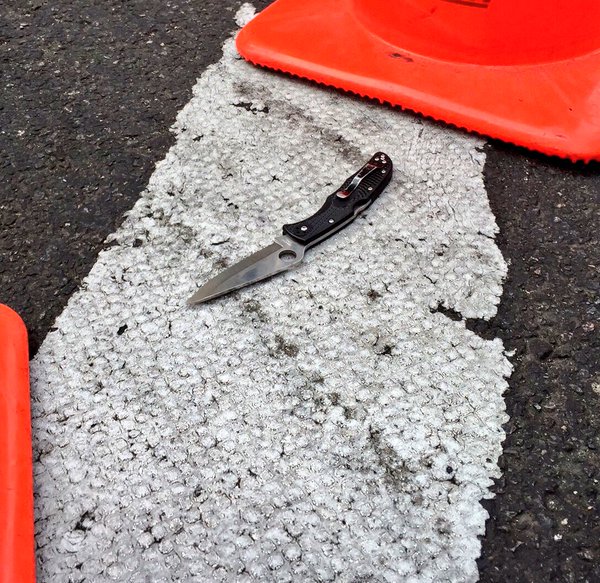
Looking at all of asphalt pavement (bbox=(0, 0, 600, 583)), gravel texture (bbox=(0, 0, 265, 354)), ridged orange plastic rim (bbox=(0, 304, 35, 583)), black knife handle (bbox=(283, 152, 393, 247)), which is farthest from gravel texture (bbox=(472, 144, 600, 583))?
gravel texture (bbox=(0, 0, 265, 354))

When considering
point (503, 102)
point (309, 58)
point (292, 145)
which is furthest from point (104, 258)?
point (503, 102)

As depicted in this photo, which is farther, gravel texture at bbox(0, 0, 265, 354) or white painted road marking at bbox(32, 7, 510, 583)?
gravel texture at bbox(0, 0, 265, 354)

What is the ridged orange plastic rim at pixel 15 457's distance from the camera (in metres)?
0.81

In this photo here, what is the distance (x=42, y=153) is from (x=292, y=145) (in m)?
0.58

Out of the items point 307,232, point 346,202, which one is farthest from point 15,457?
point 346,202

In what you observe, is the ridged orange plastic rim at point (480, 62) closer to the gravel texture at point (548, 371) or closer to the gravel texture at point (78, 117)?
the gravel texture at point (548, 371)

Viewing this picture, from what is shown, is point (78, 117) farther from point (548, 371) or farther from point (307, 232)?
point (548, 371)

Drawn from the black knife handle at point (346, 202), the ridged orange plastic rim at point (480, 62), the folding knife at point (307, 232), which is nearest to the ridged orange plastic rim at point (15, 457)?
the folding knife at point (307, 232)

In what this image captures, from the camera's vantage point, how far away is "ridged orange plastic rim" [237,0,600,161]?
4.35ft

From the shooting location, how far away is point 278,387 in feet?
3.38

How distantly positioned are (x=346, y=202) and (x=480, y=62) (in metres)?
0.49

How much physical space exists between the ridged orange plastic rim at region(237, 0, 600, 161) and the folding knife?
228 millimetres

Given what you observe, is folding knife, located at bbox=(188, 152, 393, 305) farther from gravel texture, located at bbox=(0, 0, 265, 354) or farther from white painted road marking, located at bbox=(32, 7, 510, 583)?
gravel texture, located at bbox=(0, 0, 265, 354)

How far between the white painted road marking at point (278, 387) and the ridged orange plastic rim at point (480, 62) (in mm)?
101
